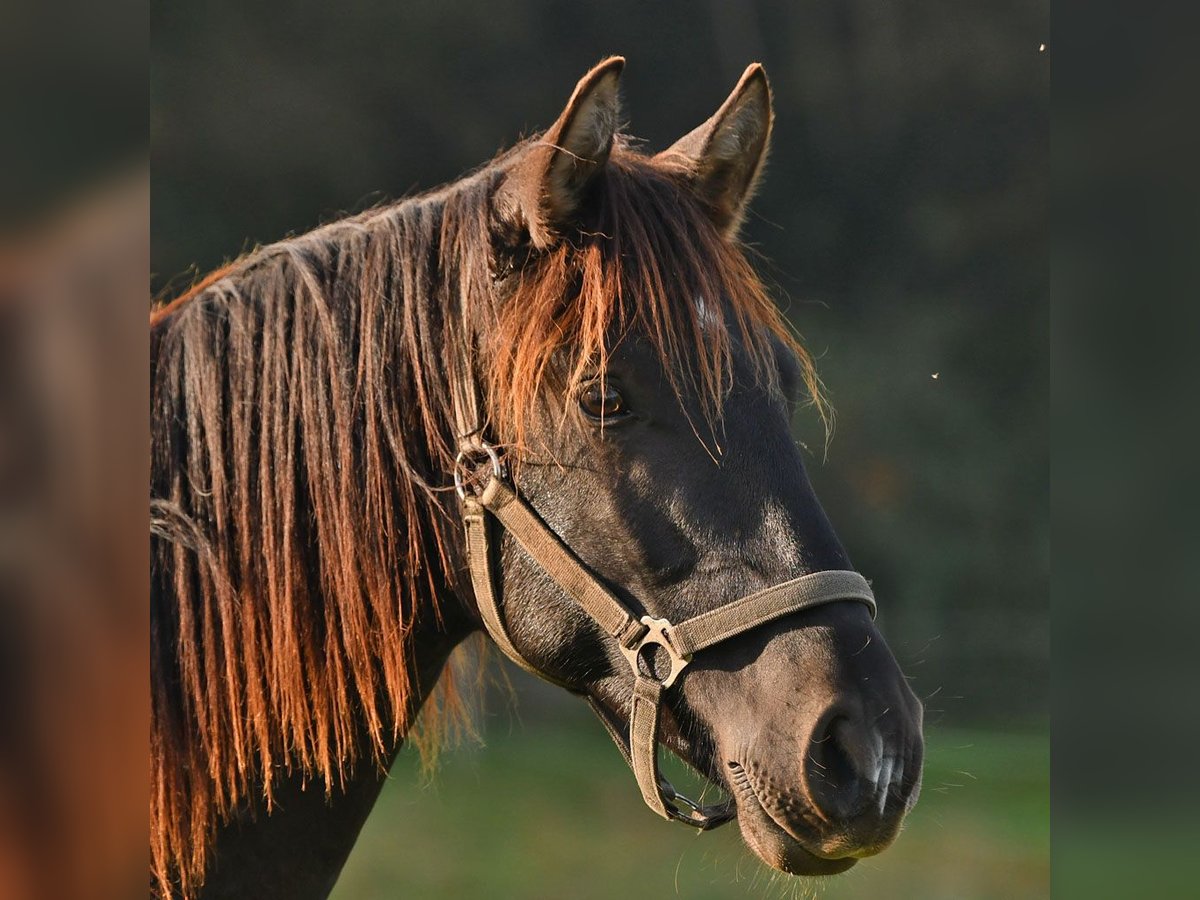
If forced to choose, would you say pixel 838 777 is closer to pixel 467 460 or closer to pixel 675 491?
pixel 675 491

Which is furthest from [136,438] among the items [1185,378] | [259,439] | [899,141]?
[899,141]

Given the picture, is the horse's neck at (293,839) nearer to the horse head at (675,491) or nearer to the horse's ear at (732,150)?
the horse head at (675,491)

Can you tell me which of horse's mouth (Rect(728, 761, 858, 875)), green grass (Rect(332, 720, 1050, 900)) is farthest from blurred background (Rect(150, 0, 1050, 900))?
horse's mouth (Rect(728, 761, 858, 875))

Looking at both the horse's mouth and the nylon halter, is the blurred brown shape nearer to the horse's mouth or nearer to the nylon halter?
the nylon halter

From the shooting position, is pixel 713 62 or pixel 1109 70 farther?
pixel 713 62

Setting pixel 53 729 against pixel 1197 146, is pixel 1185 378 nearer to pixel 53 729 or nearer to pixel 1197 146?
pixel 1197 146

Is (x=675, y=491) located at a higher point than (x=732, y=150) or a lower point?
lower

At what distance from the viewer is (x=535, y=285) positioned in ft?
3.99

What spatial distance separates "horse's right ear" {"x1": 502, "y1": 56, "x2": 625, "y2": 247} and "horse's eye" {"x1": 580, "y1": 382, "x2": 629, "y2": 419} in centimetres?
19

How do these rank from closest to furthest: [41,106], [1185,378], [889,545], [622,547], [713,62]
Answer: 1. [41,106]
2. [1185,378]
3. [622,547]
4. [713,62]
5. [889,545]

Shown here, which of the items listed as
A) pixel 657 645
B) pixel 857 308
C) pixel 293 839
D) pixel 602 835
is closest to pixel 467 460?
pixel 657 645

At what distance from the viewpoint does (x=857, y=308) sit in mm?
3945

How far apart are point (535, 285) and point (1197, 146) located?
70 cm

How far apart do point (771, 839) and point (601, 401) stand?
52 cm
